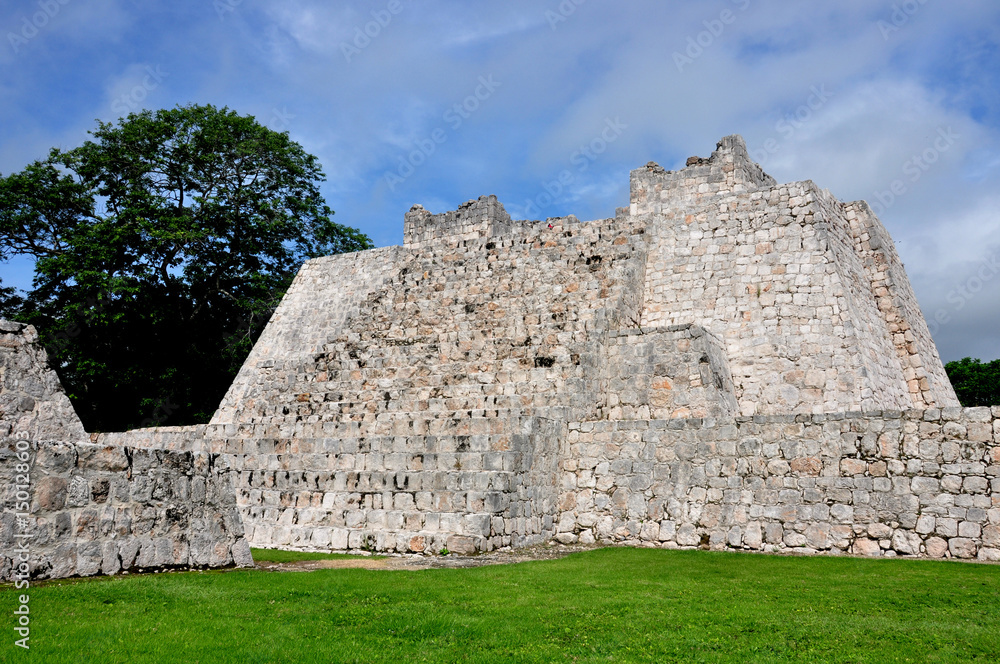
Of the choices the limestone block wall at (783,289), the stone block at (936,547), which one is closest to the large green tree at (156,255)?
the limestone block wall at (783,289)

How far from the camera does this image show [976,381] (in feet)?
140

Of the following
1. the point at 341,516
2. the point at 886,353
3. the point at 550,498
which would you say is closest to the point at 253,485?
the point at 341,516

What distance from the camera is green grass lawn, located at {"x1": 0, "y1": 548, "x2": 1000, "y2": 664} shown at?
5094mm

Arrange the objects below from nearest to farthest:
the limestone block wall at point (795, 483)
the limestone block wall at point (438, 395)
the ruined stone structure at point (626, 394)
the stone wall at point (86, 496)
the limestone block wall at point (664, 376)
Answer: the stone wall at point (86, 496)
the limestone block wall at point (795, 483)
the ruined stone structure at point (626, 394)
the limestone block wall at point (438, 395)
the limestone block wall at point (664, 376)

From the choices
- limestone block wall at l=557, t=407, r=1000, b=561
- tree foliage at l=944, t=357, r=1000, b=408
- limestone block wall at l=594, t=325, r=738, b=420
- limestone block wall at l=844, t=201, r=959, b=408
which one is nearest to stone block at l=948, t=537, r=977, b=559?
limestone block wall at l=557, t=407, r=1000, b=561

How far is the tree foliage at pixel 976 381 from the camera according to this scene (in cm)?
4178

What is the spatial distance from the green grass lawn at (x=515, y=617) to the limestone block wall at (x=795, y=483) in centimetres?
144

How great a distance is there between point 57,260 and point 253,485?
1811cm

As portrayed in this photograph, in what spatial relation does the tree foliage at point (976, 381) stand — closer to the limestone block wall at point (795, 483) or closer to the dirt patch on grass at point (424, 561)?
the limestone block wall at point (795, 483)

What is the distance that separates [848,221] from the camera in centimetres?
1777

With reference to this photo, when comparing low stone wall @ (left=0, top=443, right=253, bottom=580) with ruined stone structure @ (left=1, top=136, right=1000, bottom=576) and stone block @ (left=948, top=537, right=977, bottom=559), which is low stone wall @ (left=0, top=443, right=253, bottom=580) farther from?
stone block @ (left=948, top=537, right=977, bottom=559)

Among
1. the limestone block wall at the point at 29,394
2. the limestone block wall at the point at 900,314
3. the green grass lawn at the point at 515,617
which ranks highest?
the limestone block wall at the point at 900,314

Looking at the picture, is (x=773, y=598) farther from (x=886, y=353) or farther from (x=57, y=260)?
(x=57, y=260)

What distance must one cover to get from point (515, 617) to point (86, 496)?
4002 millimetres
